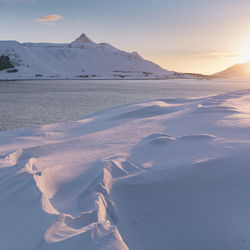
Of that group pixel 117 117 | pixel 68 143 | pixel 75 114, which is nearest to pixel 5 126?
pixel 75 114

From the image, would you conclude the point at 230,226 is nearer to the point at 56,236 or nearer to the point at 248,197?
the point at 248,197

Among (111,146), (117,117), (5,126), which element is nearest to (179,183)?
(111,146)

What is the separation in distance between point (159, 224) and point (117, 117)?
31.8 feet

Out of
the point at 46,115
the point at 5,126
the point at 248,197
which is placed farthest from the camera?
the point at 46,115

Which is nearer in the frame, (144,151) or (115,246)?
(115,246)

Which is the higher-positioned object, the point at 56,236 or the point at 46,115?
the point at 56,236

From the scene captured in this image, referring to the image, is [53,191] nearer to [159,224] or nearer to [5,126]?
[159,224]

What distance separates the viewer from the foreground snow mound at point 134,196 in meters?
4.08

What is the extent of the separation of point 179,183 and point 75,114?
Answer: 22.4 m

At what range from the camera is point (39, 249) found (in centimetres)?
361

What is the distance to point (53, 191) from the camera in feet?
18.0

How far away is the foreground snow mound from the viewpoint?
4082 mm

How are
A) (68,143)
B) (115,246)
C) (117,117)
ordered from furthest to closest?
(117,117) → (68,143) → (115,246)

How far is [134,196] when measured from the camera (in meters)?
5.15
